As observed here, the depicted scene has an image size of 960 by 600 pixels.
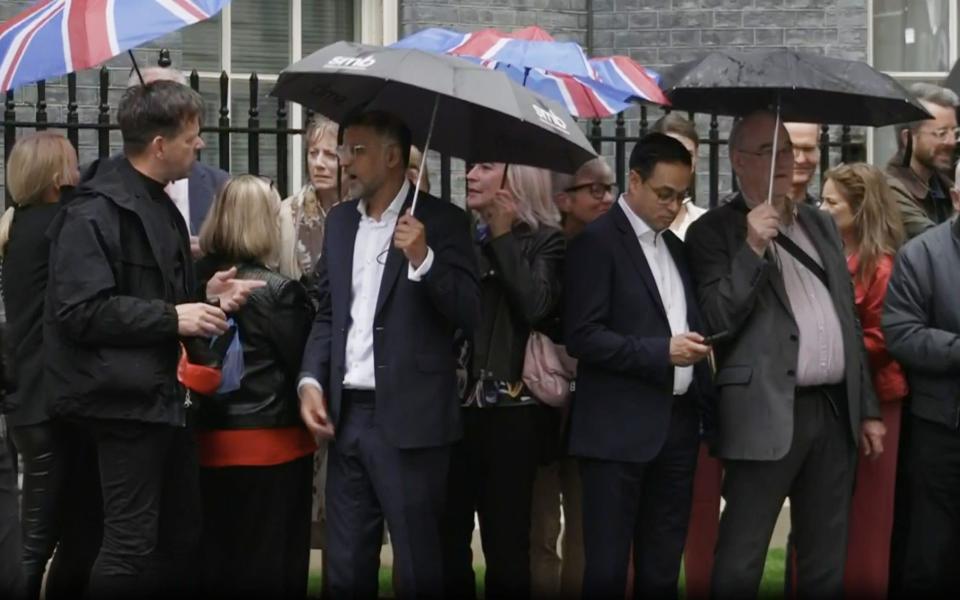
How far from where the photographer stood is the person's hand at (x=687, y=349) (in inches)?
300

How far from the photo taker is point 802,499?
7.94m

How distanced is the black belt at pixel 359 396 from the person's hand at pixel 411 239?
0.51m

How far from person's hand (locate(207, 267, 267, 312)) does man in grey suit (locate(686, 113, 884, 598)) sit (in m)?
1.82

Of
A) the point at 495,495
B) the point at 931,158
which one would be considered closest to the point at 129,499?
the point at 495,495

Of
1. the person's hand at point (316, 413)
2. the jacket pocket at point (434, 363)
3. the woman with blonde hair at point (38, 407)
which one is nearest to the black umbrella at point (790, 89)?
the jacket pocket at point (434, 363)

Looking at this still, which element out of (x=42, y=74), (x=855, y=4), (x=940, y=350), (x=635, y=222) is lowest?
(x=940, y=350)

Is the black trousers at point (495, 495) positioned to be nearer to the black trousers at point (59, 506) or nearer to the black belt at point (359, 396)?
A: the black belt at point (359, 396)

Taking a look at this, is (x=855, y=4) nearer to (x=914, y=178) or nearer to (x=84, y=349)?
(x=914, y=178)

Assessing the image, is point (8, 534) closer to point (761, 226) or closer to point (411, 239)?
point (411, 239)

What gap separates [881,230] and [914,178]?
660 millimetres

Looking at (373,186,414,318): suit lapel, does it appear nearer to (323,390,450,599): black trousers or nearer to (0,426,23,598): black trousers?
(323,390,450,599): black trousers

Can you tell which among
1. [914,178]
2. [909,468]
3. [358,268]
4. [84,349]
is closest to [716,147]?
[914,178]

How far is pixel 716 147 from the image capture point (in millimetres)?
10203

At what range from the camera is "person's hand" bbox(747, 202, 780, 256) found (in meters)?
7.65
